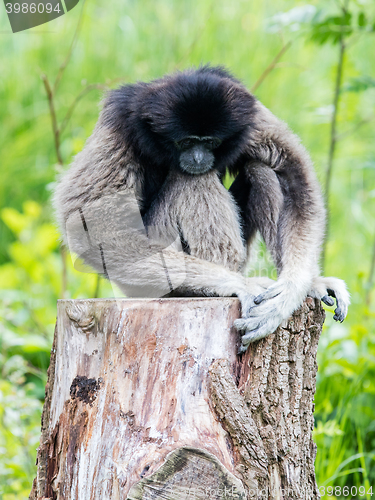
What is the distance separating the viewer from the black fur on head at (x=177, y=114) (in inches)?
143

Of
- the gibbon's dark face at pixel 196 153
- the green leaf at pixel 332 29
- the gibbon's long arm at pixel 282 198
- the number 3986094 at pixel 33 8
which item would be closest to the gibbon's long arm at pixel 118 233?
the gibbon's dark face at pixel 196 153

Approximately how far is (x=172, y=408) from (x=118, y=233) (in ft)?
4.73

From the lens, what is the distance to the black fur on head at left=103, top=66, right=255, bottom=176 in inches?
143

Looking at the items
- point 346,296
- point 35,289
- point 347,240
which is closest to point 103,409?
point 346,296

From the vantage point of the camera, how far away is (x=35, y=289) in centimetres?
756

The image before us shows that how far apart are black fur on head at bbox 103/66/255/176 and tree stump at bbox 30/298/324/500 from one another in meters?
1.35

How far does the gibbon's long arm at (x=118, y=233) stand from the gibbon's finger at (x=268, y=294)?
203mm

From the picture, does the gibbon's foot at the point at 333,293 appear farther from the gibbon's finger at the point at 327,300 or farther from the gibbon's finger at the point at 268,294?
the gibbon's finger at the point at 268,294

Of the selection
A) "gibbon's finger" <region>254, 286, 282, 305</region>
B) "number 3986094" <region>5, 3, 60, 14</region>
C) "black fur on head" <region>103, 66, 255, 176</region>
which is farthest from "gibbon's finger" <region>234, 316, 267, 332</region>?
"number 3986094" <region>5, 3, 60, 14</region>

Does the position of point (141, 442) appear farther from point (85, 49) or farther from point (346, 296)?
point (85, 49)

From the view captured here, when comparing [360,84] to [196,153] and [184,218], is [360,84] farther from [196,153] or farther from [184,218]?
[184,218]

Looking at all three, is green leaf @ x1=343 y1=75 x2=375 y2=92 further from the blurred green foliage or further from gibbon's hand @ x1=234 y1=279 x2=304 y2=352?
gibbon's hand @ x1=234 y1=279 x2=304 y2=352

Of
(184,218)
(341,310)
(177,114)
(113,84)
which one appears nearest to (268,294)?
(341,310)

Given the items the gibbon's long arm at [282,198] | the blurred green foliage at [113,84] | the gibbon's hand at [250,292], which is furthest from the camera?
the blurred green foliage at [113,84]
